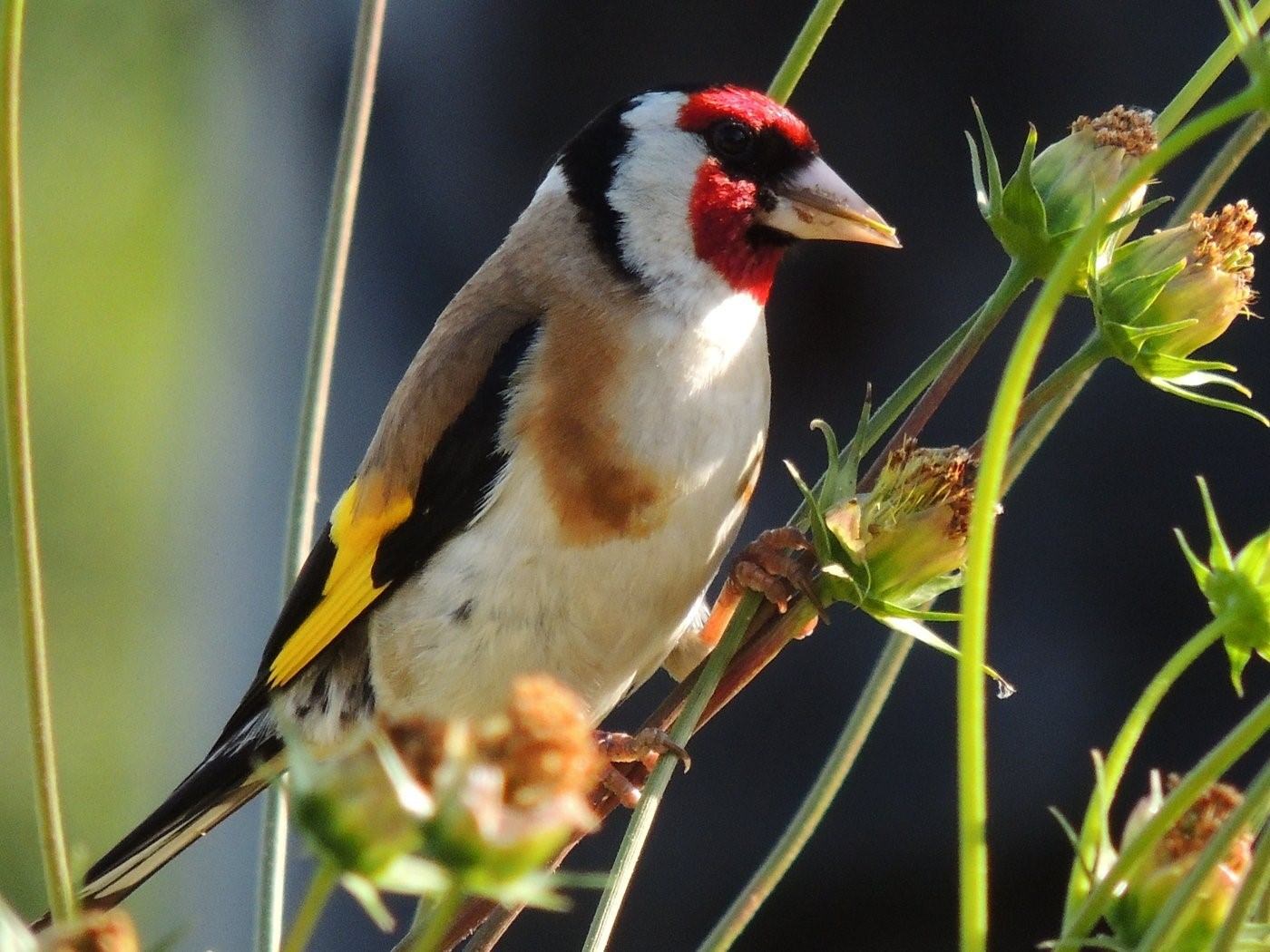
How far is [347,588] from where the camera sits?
3.78 ft

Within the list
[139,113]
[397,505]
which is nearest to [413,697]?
[397,505]

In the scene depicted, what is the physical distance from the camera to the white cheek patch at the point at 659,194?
1.10 metres

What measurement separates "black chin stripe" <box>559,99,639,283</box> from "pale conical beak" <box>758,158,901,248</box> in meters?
0.10

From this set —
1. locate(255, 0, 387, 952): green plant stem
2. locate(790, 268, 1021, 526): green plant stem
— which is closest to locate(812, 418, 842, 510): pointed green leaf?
locate(790, 268, 1021, 526): green plant stem

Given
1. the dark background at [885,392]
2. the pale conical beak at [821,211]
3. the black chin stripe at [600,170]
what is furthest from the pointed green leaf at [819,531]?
the dark background at [885,392]

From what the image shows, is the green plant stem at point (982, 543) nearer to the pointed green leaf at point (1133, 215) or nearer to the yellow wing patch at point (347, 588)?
the pointed green leaf at point (1133, 215)

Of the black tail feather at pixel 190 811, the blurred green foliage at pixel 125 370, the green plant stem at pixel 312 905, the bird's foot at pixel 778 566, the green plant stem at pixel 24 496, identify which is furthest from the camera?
the blurred green foliage at pixel 125 370

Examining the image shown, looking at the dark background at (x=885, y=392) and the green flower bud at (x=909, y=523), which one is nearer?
the green flower bud at (x=909, y=523)

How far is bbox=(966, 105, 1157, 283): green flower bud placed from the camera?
72 cm

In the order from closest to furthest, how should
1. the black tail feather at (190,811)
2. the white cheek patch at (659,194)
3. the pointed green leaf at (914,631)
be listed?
the pointed green leaf at (914,631)
the black tail feather at (190,811)
the white cheek patch at (659,194)

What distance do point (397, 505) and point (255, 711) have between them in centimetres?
17

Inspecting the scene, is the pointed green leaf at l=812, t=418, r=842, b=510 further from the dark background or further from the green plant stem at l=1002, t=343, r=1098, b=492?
the dark background

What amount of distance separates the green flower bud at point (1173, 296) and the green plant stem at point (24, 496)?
388 mm

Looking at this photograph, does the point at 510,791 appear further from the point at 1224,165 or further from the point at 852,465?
the point at 1224,165
